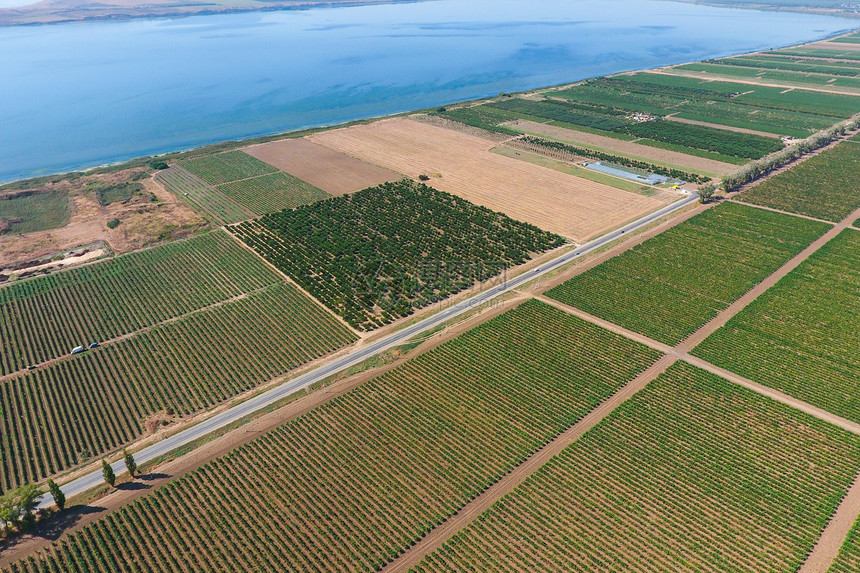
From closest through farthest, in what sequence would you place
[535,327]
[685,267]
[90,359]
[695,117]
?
[90,359] < [535,327] < [685,267] < [695,117]

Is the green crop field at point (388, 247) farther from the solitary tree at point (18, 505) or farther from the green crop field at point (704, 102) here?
the green crop field at point (704, 102)

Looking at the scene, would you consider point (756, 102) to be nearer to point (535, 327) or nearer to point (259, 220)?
point (535, 327)

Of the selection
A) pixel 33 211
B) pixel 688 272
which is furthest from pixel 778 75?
pixel 33 211

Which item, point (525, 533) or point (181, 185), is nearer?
point (525, 533)

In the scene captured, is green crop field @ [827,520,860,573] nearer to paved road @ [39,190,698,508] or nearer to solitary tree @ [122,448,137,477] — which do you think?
paved road @ [39,190,698,508]

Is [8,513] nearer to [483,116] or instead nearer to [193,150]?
[193,150]

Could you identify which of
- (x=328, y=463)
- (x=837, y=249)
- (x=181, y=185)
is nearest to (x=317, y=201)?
(x=181, y=185)

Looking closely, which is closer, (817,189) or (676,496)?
(676,496)
